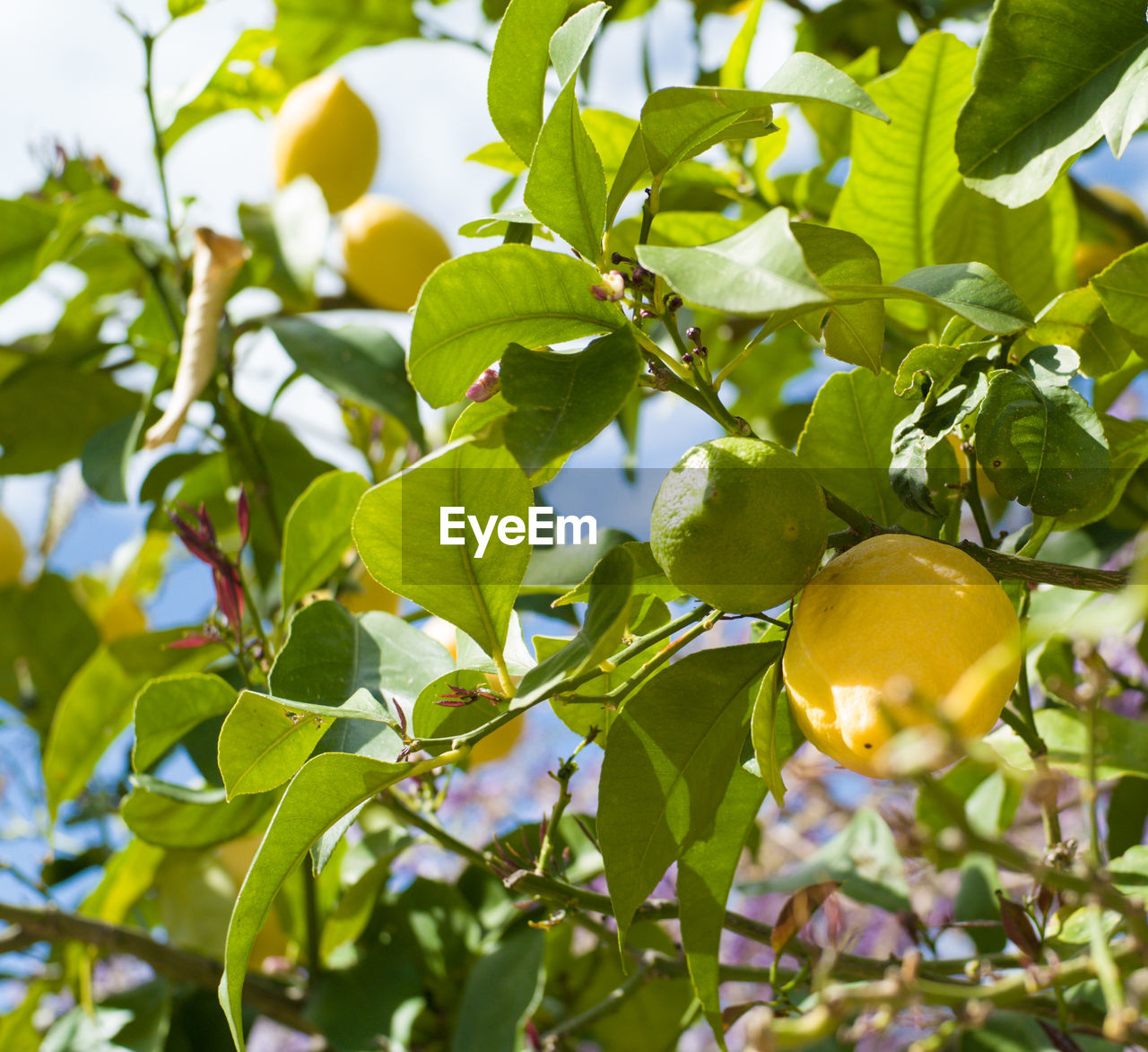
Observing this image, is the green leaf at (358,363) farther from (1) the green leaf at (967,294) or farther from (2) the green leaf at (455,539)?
(1) the green leaf at (967,294)

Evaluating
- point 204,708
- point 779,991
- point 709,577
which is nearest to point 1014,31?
point 709,577

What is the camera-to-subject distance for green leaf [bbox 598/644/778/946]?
54 centimetres

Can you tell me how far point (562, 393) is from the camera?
0.45 metres

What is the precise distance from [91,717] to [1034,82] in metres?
1.08

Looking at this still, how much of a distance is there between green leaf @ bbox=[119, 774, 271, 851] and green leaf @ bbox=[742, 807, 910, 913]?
1.68 feet

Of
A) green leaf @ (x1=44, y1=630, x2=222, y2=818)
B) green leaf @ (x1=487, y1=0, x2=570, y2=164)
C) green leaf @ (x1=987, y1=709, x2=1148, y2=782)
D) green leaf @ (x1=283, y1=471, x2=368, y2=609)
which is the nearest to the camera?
green leaf @ (x1=487, y1=0, x2=570, y2=164)

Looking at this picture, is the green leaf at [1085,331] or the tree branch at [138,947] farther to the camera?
the tree branch at [138,947]

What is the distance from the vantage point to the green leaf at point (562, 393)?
433 mm

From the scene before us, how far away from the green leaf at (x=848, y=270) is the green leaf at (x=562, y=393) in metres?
0.12

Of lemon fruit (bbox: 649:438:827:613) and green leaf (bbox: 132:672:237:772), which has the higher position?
lemon fruit (bbox: 649:438:827:613)

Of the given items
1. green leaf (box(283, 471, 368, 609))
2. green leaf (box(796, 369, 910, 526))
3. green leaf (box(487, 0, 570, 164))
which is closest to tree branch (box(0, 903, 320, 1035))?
green leaf (box(283, 471, 368, 609))

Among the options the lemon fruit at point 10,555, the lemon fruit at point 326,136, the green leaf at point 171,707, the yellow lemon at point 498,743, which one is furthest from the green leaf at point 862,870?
the lemon fruit at point 10,555

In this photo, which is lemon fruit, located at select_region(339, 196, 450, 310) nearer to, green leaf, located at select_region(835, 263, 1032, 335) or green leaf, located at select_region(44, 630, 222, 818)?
green leaf, located at select_region(44, 630, 222, 818)

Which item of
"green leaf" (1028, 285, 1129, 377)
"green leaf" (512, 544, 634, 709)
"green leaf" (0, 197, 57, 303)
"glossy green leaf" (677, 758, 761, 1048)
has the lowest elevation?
"glossy green leaf" (677, 758, 761, 1048)
